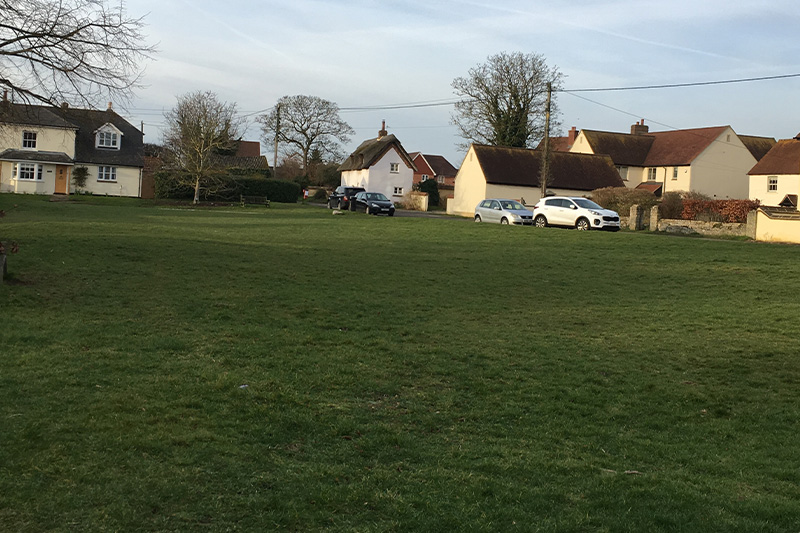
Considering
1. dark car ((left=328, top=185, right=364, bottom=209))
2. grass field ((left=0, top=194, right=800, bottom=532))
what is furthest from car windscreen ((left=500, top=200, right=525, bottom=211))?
grass field ((left=0, top=194, right=800, bottom=532))

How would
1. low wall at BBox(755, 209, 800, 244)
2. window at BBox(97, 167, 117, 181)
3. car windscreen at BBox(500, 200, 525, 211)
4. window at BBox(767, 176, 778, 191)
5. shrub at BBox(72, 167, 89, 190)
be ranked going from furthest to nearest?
window at BBox(97, 167, 117, 181), shrub at BBox(72, 167, 89, 190), window at BBox(767, 176, 778, 191), car windscreen at BBox(500, 200, 525, 211), low wall at BBox(755, 209, 800, 244)

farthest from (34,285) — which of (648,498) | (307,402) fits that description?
(648,498)

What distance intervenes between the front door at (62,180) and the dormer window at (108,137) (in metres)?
4.50

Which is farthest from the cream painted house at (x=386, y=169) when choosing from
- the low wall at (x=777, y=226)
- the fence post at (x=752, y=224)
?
the low wall at (x=777, y=226)

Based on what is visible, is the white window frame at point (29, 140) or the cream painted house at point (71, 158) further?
the white window frame at point (29, 140)

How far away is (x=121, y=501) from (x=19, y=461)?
1199mm

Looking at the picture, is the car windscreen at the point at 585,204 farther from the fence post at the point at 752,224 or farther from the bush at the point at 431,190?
the bush at the point at 431,190

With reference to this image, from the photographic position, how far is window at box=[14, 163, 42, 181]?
190ft

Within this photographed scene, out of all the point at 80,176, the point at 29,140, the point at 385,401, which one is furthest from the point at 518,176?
the point at 385,401

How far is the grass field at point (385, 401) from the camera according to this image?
5.42 meters

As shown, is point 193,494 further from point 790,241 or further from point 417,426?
point 790,241

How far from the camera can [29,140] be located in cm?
6012

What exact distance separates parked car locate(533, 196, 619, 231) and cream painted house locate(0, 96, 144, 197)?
3591 cm

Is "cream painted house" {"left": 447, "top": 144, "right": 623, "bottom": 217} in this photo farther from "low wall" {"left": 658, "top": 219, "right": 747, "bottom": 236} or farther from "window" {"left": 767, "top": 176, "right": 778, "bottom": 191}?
"low wall" {"left": 658, "top": 219, "right": 747, "bottom": 236}
